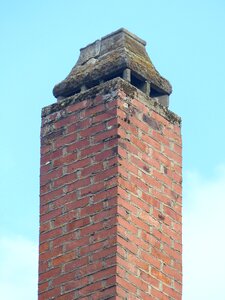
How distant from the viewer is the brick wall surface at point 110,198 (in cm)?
905

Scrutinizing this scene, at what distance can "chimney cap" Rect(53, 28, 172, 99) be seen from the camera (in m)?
9.91

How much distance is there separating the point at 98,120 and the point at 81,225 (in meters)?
0.82

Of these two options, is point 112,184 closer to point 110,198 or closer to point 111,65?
point 110,198

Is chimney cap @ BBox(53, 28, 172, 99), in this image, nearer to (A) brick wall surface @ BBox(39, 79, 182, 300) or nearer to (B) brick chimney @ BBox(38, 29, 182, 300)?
(B) brick chimney @ BBox(38, 29, 182, 300)

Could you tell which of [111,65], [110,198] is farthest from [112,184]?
[111,65]

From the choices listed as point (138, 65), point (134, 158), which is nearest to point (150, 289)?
point (134, 158)

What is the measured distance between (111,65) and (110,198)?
121 cm

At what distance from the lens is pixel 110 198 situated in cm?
919

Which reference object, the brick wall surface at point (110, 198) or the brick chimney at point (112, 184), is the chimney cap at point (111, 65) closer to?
the brick chimney at point (112, 184)

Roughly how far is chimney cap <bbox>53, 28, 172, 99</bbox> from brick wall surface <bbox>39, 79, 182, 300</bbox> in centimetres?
19

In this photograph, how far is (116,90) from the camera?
31.6ft

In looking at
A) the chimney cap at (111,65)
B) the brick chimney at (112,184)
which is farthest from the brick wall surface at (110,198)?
the chimney cap at (111,65)

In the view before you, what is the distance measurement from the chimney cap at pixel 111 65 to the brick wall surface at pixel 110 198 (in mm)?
186

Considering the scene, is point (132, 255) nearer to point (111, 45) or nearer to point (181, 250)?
point (181, 250)
